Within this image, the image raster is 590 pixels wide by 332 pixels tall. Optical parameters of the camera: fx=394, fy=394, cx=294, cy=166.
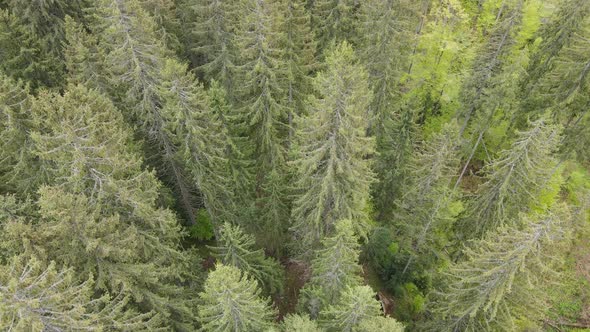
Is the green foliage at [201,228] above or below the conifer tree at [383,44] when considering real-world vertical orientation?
below

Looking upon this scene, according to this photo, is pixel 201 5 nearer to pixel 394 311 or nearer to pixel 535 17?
pixel 394 311

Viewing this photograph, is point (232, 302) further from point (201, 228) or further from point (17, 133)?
point (201, 228)

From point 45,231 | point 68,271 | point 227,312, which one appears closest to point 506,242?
point 227,312

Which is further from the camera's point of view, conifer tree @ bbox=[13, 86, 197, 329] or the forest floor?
the forest floor

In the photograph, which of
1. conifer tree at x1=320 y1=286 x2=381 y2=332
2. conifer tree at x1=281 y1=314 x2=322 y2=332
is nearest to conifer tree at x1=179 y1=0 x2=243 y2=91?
conifer tree at x1=281 y1=314 x2=322 y2=332

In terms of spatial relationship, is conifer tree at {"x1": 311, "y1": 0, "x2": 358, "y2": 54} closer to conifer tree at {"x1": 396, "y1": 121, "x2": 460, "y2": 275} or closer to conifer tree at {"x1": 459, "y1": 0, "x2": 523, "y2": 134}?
conifer tree at {"x1": 459, "y1": 0, "x2": 523, "y2": 134}

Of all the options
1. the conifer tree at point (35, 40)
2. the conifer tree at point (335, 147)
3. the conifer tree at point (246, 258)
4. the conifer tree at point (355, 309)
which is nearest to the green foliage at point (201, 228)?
the conifer tree at point (246, 258)

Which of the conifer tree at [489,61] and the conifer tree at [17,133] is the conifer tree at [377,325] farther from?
the conifer tree at [489,61]
